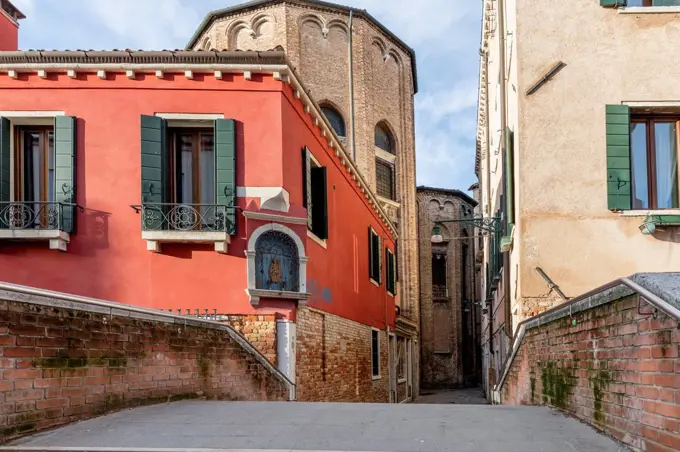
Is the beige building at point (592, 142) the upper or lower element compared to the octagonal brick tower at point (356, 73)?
lower

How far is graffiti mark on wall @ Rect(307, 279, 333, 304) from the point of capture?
11432mm

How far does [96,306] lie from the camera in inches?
217

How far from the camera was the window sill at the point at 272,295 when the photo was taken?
10047 millimetres

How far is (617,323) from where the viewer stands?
429 centimetres

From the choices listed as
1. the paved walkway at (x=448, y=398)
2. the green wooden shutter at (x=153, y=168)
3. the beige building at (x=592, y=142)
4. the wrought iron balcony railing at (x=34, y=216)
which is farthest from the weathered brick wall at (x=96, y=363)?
the paved walkway at (x=448, y=398)

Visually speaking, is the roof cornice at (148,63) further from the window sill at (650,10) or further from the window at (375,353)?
the window at (375,353)

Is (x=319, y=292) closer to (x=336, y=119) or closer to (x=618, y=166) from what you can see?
(x=618, y=166)

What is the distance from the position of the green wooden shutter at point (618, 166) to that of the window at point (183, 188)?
538 centimetres

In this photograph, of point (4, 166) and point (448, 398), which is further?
point (448, 398)

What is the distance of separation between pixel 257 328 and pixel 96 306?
476cm

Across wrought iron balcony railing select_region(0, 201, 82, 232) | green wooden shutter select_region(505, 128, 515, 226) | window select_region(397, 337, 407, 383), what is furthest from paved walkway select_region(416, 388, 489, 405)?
wrought iron balcony railing select_region(0, 201, 82, 232)

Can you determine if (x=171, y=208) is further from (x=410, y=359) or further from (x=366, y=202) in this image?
(x=410, y=359)

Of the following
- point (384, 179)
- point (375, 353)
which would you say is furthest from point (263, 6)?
point (375, 353)

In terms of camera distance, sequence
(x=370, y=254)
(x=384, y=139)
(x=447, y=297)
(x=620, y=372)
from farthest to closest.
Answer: (x=447, y=297) < (x=384, y=139) < (x=370, y=254) < (x=620, y=372)
